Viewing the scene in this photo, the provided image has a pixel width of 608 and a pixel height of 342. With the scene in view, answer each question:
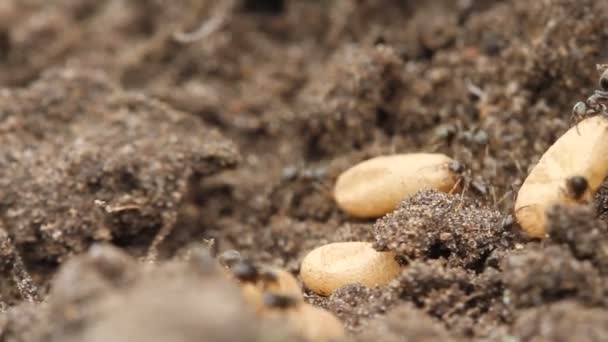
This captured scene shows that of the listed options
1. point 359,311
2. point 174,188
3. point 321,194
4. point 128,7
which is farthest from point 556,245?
point 128,7

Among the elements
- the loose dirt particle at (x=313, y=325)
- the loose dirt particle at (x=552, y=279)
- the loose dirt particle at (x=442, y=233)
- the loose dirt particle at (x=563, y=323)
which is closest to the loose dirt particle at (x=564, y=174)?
the loose dirt particle at (x=442, y=233)

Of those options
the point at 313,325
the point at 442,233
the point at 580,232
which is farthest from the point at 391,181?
the point at 313,325

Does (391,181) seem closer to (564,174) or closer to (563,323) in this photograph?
(564,174)

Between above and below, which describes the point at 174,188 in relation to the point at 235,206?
above

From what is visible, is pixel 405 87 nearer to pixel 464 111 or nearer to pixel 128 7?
pixel 464 111

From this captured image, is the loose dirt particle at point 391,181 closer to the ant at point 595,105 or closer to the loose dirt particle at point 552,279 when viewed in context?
the ant at point 595,105

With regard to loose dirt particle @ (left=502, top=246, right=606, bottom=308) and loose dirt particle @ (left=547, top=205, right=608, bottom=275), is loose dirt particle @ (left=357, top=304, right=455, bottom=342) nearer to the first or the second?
loose dirt particle @ (left=502, top=246, right=606, bottom=308)

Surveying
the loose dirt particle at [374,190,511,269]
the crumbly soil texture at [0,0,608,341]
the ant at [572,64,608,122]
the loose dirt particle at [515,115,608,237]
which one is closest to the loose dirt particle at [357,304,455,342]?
the crumbly soil texture at [0,0,608,341]
